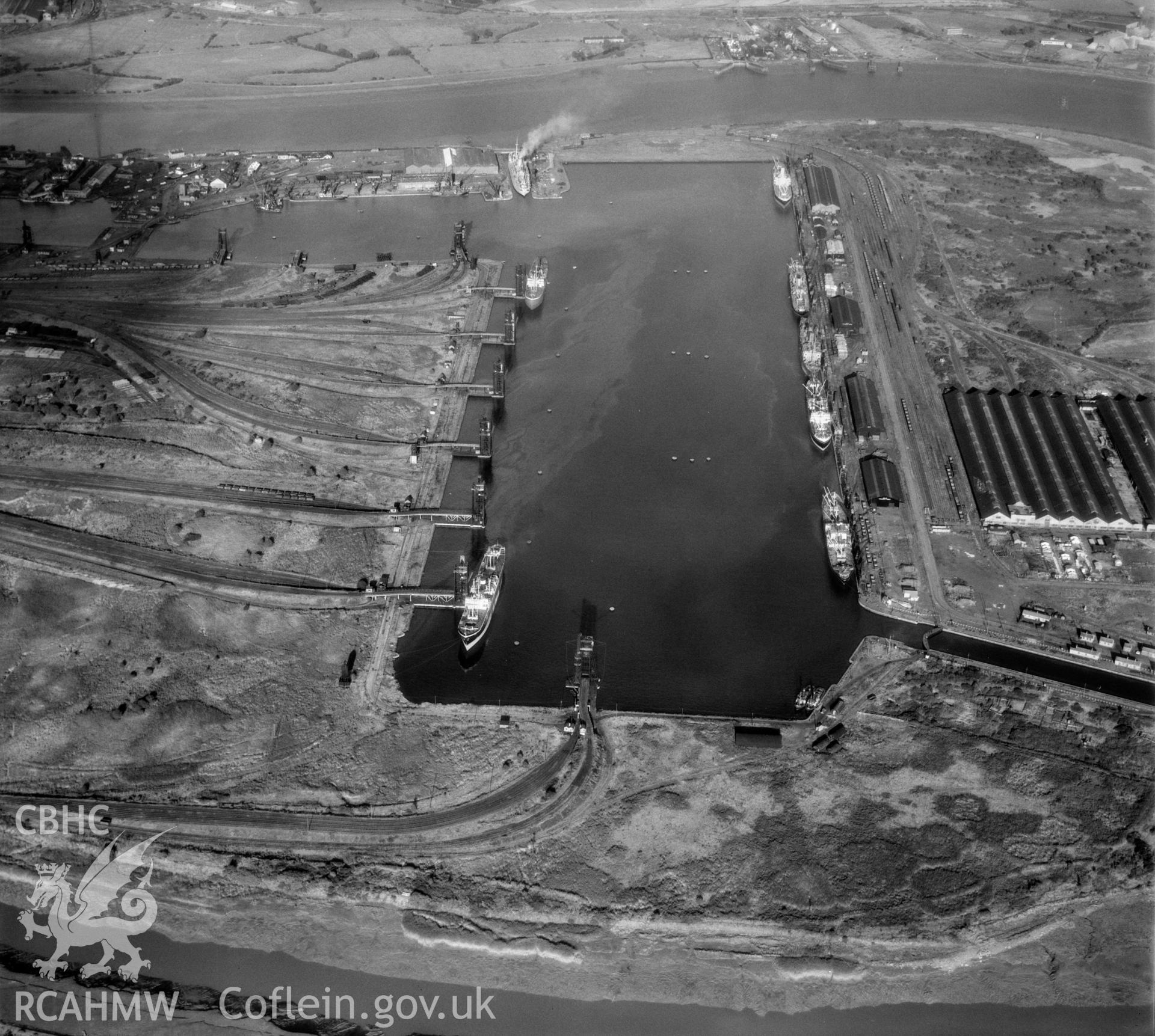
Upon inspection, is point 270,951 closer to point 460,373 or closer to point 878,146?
point 460,373

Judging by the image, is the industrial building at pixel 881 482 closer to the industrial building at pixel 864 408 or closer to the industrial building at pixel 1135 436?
the industrial building at pixel 864 408

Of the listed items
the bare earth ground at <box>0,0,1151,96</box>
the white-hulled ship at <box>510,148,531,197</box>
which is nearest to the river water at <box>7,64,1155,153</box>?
the bare earth ground at <box>0,0,1151,96</box>

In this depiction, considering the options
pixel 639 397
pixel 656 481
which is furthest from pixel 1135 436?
pixel 639 397

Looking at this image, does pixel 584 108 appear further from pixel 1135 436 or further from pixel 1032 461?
pixel 1135 436

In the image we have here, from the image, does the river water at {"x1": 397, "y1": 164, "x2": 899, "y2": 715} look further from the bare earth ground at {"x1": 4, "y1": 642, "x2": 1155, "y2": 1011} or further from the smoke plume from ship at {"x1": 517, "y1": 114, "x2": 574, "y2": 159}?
the smoke plume from ship at {"x1": 517, "y1": 114, "x2": 574, "y2": 159}

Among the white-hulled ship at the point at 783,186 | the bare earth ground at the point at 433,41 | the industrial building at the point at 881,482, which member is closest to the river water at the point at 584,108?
the bare earth ground at the point at 433,41
